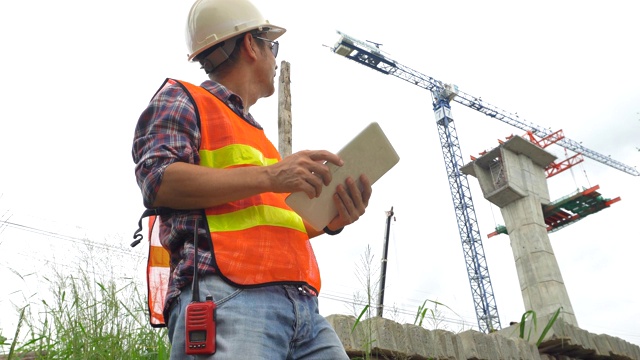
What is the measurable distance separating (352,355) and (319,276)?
1.52 m

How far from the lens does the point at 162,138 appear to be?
1.39 metres

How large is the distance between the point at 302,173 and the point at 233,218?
19 cm

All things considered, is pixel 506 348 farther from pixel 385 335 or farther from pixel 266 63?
pixel 266 63

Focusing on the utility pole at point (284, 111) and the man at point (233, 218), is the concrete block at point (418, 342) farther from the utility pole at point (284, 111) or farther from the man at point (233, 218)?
the utility pole at point (284, 111)

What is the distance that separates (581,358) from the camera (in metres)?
4.61

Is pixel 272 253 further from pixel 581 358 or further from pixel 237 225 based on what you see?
pixel 581 358

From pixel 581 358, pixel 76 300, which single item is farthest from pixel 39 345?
pixel 581 358

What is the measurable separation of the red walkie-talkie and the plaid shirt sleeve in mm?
285

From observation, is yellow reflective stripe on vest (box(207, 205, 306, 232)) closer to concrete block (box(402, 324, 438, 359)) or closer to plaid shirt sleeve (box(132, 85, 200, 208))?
plaid shirt sleeve (box(132, 85, 200, 208))

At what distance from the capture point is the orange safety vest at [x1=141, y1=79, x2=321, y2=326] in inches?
52.1

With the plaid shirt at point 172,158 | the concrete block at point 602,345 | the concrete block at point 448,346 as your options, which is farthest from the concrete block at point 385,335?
the concrete block at point 602,345

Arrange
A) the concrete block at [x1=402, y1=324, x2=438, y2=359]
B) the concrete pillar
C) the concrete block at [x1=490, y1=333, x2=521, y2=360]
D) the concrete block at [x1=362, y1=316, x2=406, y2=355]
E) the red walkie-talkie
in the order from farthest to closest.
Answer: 1. the concrete pillar
2. the concrete block at [x1=490, y1=333, x2=521, y2=360]
3. the concrete block at [x1=402, y1=324, x2=438, y2=359]
4. the concrete block at [x1=362, y1=316, x2=406, y2=355]
5. the red walkie-talkie

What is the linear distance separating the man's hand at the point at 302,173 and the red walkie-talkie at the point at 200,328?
0.97 ft

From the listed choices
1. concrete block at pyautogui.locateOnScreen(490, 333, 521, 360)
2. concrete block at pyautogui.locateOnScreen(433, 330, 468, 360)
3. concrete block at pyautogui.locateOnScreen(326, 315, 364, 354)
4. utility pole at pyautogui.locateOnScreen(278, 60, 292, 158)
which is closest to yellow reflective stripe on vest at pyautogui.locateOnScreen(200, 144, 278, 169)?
concrete block at pyautogui.locateOnScreen(326, 315, 364, 354)
